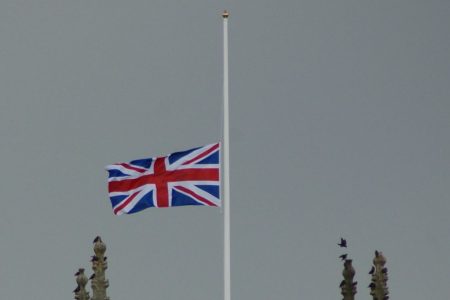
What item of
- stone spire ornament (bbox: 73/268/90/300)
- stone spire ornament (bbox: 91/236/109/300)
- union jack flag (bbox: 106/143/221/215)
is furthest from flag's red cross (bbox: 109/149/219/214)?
stone spire ornament (bbox: 73/268/90/300)

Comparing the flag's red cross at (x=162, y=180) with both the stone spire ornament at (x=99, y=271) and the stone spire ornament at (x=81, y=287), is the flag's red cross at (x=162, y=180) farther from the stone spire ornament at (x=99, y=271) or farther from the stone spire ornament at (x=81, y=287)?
the stone spire ornament at (x=81, y=287)

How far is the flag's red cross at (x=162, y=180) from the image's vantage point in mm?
106438

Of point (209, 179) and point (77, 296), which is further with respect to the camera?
point (77, 296)

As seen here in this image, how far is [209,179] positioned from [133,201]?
15.9 feet

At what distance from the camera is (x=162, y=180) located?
10712cm

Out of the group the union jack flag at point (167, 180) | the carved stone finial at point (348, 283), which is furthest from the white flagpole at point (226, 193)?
the carved stone finial at point (348, 283)

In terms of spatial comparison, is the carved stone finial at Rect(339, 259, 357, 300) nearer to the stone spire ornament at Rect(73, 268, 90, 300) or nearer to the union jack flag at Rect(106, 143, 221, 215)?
the stone spire ornament at Rect(73, 268, 90, 300)

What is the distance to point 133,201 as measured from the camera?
107250mm

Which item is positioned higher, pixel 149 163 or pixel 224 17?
pixel 224 17

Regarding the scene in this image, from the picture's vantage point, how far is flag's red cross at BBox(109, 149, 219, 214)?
10644 cm

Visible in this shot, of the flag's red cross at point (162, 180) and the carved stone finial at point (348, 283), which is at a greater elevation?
the flag's red cross at point (162, 180)

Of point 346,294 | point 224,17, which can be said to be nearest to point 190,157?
point 224,17

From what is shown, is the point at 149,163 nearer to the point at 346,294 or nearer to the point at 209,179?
the point at 209,179

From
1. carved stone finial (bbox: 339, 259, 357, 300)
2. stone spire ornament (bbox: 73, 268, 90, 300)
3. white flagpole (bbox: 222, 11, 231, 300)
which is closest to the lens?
white flagpole (bbox: 222, 11, 231, 300)
